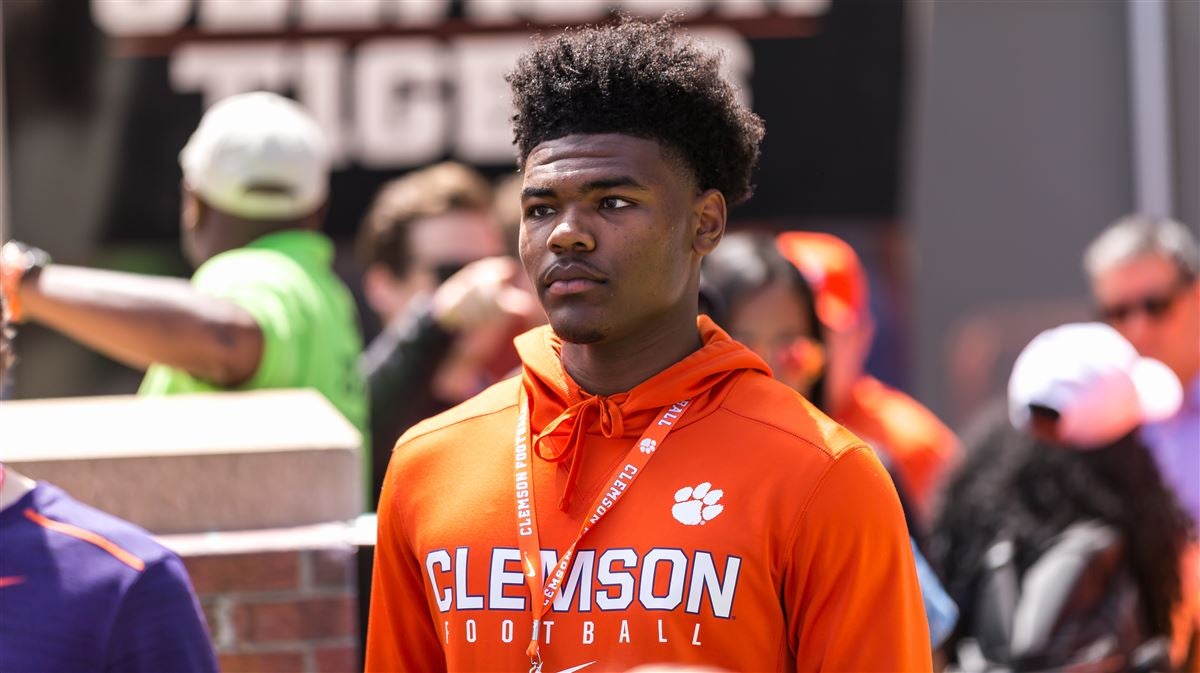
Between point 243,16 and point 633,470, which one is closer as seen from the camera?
point 633,470

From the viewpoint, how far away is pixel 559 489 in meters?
2.21

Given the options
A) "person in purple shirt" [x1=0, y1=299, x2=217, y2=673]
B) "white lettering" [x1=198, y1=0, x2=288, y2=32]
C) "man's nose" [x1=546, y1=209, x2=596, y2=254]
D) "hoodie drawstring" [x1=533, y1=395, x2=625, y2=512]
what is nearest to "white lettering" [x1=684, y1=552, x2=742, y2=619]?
"hoodie drawstring" [x1=533, y1=395, x2=625, y2=512]

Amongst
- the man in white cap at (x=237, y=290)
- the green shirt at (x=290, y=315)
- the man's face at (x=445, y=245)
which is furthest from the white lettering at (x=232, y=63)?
the green shirt at (x=290, y=315)

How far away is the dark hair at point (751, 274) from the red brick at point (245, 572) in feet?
3.61

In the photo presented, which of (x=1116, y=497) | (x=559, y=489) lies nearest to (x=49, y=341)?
(x=1116, y=497)

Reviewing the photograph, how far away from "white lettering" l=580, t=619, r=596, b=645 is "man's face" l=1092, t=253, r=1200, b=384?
A: 3.70m

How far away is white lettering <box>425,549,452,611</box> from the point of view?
7.27 feet

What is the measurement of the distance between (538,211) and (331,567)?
3.93ft

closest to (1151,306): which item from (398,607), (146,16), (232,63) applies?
(398,607)

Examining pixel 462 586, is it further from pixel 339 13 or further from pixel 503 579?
pixel 339 13

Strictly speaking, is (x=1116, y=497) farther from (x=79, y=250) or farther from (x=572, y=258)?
(x=79, y=250)

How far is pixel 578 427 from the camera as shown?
7.34ft

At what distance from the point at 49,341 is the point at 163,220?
75 cm

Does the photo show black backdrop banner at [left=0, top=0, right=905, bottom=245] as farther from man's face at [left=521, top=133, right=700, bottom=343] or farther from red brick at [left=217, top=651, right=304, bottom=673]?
man's face at [left=521, top=133, right=700, bottom=343]
